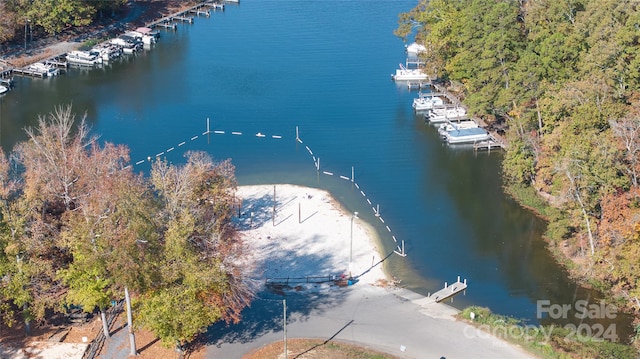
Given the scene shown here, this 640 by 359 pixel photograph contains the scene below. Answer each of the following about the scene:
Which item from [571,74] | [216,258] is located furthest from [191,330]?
[571,74]

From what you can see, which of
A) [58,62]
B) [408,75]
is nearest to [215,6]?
[58,62]

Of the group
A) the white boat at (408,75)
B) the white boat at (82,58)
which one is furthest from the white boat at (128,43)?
the white boat at (408,75)

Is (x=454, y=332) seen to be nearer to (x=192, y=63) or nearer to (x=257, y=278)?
(x=257, y=278)

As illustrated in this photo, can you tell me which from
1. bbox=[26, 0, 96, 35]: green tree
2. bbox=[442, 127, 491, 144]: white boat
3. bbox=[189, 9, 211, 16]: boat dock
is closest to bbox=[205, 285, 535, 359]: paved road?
bbox=[442, 127, 491, 144]: white boat

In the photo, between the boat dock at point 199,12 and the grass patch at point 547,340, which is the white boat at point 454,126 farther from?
the boat dock at point 199,12

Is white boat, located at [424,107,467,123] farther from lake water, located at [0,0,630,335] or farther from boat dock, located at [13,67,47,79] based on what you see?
boat dock, located at [13,67,47,79]

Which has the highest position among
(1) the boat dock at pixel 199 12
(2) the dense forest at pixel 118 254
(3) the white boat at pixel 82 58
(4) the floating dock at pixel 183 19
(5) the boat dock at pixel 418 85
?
(1) the boat dock at pixel 199 12

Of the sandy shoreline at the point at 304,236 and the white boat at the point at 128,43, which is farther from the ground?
the white boat at the point at 128,43
